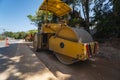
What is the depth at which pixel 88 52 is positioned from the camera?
264 inches

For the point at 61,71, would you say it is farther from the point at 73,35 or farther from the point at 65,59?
the point at 73,35

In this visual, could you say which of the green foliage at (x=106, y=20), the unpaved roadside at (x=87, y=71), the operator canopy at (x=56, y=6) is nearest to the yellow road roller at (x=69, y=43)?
the operator canopy at (x=56, y=6)

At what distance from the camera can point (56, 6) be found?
9.80 m

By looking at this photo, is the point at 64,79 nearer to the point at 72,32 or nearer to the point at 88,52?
the point at 88,52

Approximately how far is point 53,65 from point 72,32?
1607mm

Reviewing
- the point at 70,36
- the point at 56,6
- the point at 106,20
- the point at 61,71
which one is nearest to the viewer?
the point at 61,71

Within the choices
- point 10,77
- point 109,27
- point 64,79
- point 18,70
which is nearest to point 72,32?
point 64,79

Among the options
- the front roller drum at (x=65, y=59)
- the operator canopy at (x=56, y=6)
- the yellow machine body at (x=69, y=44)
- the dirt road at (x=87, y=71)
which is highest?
the operator canopy at (x=56, y=6)

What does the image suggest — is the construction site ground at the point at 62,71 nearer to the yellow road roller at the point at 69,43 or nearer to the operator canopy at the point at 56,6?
the yellow road roller at the point at 69,43

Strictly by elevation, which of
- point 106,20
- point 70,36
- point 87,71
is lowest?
point 87,71

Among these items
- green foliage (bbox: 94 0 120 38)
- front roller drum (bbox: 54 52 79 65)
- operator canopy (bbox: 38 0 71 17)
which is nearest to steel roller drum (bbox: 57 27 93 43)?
front roller drum (bbox: 54 52 79 65)

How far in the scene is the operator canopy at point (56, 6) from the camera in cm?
934

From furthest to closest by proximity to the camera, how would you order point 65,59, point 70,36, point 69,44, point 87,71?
point 65,59, point 70,36, point 69,44, point 87,71

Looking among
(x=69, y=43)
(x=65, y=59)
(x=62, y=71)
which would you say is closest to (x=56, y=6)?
(x=69, y=43)
